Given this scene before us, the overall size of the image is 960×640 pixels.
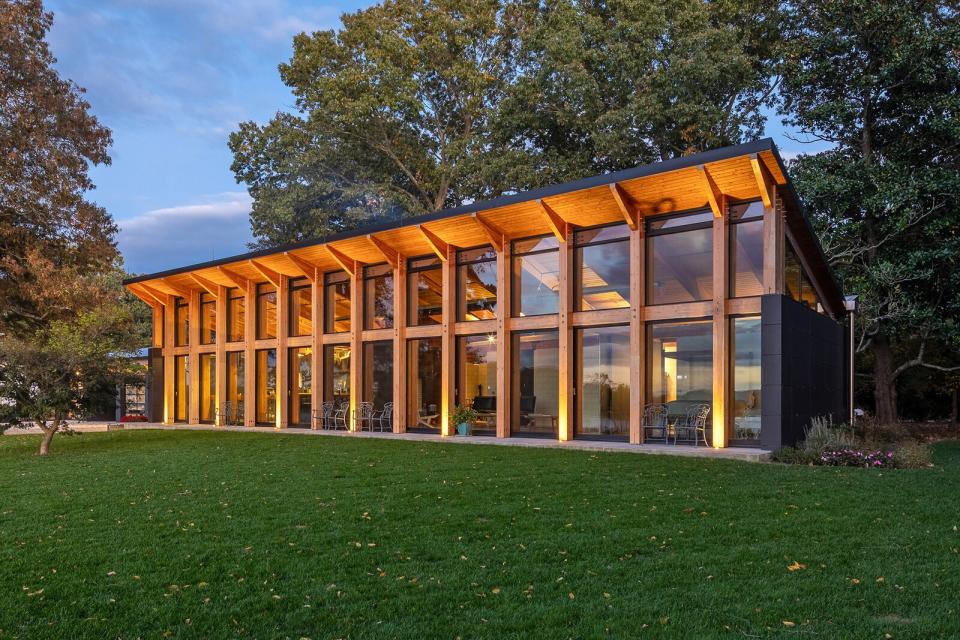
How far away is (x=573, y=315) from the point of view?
1573 cm

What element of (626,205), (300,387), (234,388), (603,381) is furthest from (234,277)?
(626,205)

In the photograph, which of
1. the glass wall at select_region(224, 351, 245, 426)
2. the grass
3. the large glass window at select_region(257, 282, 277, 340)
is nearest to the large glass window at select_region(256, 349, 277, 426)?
the large glass window at select_region(257, 282, 277, 340)

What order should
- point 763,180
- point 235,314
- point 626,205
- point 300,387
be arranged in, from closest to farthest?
point 763,180
point 626,205
point 300,387
point 235,314

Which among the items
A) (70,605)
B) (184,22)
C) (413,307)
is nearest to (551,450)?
(413,307)

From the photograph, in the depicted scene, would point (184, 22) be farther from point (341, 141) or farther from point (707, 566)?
point (707, 566)

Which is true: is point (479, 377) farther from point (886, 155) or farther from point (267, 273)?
point (886, 155)

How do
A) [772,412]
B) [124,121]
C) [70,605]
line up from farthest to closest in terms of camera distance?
[124,121] < [772,412] < [70,605]

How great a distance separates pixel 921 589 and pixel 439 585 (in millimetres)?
3045

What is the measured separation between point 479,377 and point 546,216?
4339mm

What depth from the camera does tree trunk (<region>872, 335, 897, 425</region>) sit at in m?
23.1

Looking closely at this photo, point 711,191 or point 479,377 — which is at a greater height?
point 711,191

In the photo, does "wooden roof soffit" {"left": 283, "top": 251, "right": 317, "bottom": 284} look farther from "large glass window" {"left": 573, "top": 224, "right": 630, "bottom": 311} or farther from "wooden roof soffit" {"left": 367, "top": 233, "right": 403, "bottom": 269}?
"large glass window" {"left": 573, "top": 224, "right": 630, "bottom": 311}

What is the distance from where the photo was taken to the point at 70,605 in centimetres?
444

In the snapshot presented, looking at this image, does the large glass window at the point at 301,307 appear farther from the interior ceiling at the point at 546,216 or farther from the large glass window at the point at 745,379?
the large glass window at the point at 745,379
